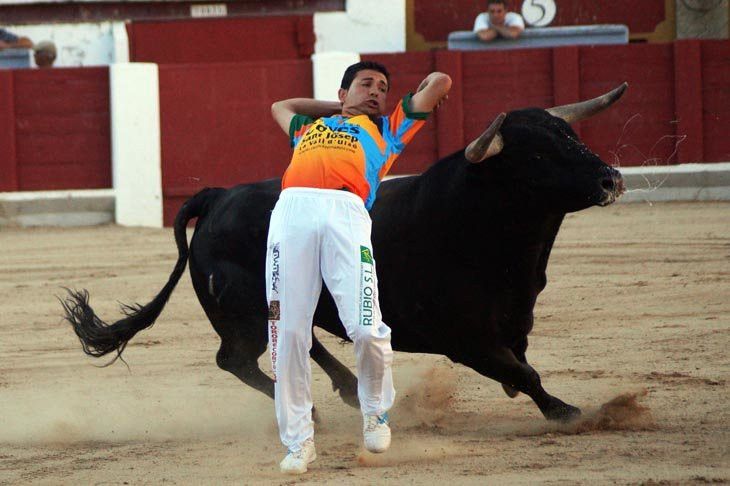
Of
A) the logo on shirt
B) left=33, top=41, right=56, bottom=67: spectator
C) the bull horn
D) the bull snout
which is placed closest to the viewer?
the logo on shirt

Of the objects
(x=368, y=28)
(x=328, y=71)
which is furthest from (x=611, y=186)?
(x=368, y=28)

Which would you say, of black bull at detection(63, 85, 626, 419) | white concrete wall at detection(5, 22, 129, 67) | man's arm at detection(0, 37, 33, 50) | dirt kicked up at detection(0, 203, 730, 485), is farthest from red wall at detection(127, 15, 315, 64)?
black bull at detection(63, 85, 626, 419)

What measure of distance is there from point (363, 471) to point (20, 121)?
8.32 meters

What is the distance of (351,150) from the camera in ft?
12.7

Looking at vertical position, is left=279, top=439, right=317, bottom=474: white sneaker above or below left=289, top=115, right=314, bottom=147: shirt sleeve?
below

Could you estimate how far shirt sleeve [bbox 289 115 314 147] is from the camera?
4.20m

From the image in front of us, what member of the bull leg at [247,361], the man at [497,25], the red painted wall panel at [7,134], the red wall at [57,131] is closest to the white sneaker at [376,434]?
the bull leg at [247,361]

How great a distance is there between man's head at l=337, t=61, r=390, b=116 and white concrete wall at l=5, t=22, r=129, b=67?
1021cm

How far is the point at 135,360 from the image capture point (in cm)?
626

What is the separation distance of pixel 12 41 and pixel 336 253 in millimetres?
10358

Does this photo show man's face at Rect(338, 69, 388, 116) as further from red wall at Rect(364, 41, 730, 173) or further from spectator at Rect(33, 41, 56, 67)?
spectator at Rect(33, 41, 56, 67)

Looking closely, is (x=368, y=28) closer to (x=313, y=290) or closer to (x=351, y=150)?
(x=351, y=150)

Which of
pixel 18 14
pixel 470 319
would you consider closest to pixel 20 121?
pixel 18 14

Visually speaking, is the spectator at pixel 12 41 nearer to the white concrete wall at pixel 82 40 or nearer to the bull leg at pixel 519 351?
the white concrete wall at pixel 82 40
